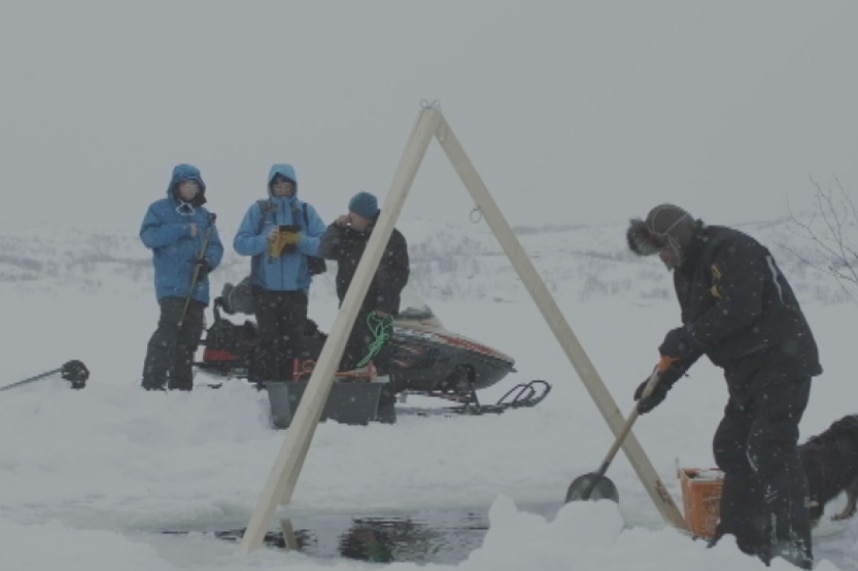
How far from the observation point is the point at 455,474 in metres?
6.76

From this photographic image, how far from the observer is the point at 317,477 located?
6469mm

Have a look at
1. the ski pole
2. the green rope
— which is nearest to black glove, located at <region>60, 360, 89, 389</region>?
the ski pole

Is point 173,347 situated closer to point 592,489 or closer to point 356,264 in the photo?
point 356,264

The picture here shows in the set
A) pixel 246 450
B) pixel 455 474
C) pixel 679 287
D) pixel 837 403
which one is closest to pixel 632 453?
pixel 679 287

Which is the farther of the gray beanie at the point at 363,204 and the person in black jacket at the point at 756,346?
the gray beanie at the point at 363,204

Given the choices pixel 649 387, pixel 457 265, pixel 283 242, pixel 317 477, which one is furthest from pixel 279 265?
pixel 457 265

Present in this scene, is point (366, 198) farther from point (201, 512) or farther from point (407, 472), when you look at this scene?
point (201, 512)

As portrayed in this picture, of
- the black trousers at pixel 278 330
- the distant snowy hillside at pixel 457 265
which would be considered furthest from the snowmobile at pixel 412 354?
the distant snowy hillside at pixel 457 265

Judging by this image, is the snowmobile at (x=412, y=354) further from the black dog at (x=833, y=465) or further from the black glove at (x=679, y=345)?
the black glove at (x=679, y=345)

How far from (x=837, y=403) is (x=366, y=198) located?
467 centimetres

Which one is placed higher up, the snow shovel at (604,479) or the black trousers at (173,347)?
the black trousers at (173,347)

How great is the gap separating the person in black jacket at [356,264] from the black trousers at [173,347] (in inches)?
44.7

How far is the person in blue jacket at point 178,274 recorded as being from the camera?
8.19 metres

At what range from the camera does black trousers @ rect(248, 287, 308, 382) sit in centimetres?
824
